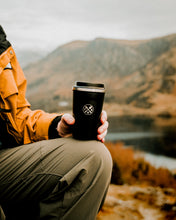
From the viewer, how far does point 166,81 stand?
23.6 ft

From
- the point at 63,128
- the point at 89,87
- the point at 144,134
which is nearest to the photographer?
the point at 89,87

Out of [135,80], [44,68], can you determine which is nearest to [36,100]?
[135,80]

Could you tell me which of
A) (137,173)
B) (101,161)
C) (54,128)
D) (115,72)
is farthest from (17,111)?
(115,72)

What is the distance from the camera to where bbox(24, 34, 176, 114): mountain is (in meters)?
7.11

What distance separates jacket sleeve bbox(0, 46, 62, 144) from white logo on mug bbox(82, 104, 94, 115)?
0.41 metres

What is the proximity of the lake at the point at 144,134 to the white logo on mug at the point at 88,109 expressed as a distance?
3835 millimetres

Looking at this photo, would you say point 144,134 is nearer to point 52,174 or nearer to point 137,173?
point 137,173

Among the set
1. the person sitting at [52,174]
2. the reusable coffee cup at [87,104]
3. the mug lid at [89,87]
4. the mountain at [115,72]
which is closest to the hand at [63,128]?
the person sitting at [52,174]

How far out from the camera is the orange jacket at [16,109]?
3.62ft

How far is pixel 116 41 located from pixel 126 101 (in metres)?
5.87

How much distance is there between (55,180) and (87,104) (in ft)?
1.10

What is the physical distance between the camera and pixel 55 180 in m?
0.87

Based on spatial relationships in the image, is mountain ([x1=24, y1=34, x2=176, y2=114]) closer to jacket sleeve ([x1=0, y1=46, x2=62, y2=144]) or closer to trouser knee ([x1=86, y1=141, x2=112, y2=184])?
jacket sleeve ([x1=0, y1=46, x2=62, y2=144])

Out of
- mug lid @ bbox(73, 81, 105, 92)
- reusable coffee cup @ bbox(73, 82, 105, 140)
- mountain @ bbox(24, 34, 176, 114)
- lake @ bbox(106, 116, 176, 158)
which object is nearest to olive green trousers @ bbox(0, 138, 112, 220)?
reusable coffee cup @ bbox(73, 82, 105, 140)
